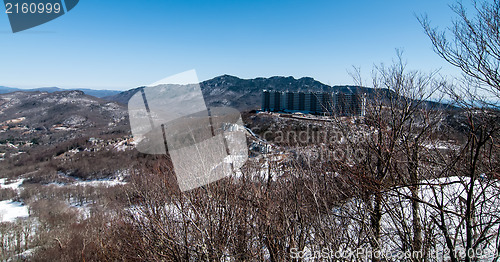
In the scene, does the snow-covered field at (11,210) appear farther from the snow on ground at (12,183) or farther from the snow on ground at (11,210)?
the snow on ground at (12,183)

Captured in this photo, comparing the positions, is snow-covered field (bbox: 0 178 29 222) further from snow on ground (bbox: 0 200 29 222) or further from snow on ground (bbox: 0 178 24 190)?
snow on ground (bbox: 0 178 24 190)

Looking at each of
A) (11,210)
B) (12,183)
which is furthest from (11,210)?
(12,183)

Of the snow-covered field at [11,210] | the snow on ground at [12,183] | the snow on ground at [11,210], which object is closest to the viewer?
the snow-covered field at [11,210]

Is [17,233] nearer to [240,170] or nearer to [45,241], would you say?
[45,241]

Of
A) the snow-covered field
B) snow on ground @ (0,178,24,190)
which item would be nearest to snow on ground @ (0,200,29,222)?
the snow-covered field

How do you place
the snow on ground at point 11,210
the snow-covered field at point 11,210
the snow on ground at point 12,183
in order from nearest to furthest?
1. the snow-covered field at point 11,210
2. the snow on ground at point 11,210
3. the snow on ground at point 12,183

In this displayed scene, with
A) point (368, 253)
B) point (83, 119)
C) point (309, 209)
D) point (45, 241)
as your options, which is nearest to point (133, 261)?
point (309, 209)

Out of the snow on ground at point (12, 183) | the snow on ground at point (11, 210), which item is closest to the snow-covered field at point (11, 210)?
the snow on ground at point (11, 210)

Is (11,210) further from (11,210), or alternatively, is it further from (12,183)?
(12,183)
